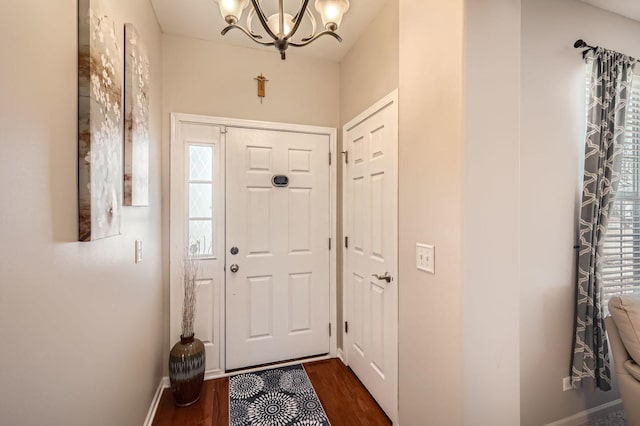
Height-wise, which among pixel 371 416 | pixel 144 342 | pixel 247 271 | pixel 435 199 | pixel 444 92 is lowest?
pixel 371 416

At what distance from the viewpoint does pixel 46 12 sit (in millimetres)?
759

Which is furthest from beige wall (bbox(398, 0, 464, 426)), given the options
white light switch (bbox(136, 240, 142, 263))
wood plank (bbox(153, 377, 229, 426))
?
white light switch (bbox(136, 240, 142, 263))

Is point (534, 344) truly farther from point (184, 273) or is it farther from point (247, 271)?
point (184, 273)

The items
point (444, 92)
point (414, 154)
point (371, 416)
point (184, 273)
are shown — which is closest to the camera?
point (444, 92)

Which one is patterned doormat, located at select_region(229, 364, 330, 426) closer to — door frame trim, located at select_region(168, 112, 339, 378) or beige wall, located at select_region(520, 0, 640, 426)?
door frame trim, located at select_region(168, 112, 339, 378)

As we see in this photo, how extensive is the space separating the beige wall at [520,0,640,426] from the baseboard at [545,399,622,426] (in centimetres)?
3

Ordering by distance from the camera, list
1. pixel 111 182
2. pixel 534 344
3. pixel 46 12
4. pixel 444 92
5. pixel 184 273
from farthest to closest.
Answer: pixel 184 273
pixel 534 344
pixel 444 92
pixel 111 182
pixel 46 12

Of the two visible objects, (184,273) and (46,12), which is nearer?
(46,12)

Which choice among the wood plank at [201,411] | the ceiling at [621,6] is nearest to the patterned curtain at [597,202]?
the ceiling at [621,6]

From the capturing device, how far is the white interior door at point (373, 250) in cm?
171

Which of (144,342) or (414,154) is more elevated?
(414,154)

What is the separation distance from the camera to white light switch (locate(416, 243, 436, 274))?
1308 millimetres

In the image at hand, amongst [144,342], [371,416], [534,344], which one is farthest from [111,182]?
[534,344]

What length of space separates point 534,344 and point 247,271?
6.74 ft
